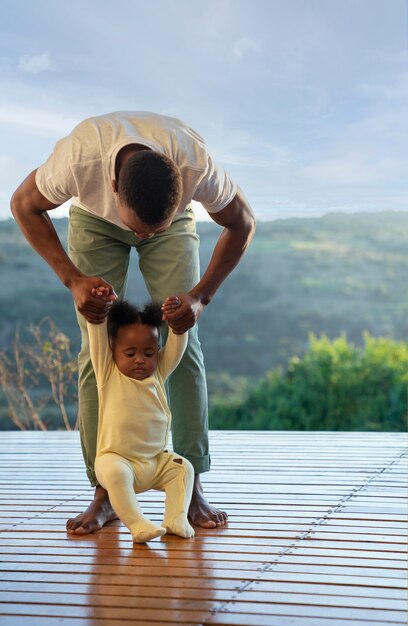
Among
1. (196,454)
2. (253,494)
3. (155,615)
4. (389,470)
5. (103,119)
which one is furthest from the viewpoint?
(389,470)

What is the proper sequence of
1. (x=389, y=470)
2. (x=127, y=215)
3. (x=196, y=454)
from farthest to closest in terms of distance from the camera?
(x=389, y=470) → (x=196, y=454) → (x=127, y=215)

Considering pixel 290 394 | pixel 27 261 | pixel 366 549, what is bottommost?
pixel 290 394

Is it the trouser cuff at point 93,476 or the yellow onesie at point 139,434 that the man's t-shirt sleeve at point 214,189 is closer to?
the yellow onesie at point 139,434

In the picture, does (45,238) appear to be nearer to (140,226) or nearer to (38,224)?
(38,224)

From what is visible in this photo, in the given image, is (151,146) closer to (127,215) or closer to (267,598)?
(127,215)

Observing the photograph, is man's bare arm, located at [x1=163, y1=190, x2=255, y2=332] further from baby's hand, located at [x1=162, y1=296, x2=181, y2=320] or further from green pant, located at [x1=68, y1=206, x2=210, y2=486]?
green pant, located at [x1=68, y1=206, x2=210, y2=486]

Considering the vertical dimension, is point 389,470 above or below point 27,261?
below

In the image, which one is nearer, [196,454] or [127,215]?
[127,215]

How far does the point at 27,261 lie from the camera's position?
657 cm

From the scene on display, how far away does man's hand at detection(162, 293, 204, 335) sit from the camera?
89.3 inches

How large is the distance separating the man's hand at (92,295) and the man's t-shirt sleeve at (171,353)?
0.75ft

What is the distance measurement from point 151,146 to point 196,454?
859mm

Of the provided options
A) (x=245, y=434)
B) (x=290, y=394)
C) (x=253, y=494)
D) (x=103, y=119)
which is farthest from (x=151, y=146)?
(x=290, y=394)

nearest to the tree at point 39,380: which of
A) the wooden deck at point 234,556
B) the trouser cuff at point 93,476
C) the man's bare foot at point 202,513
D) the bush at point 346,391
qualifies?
the bush at point 346,391
